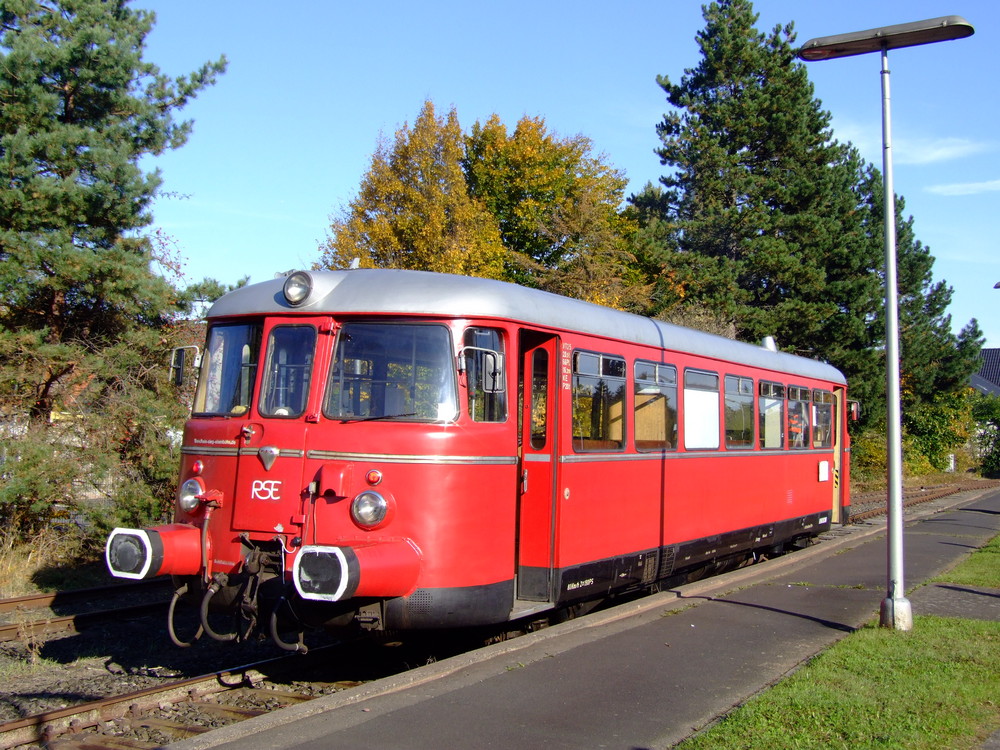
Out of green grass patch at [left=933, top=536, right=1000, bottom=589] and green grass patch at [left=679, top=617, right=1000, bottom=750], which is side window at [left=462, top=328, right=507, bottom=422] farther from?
green grass patch at [left=933, top=536, right=1000, bottom=589]

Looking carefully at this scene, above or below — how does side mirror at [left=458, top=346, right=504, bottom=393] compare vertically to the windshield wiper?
above

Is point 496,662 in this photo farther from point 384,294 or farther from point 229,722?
point 384,294

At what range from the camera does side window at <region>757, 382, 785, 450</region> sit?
516 inches

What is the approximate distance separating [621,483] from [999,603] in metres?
4.70

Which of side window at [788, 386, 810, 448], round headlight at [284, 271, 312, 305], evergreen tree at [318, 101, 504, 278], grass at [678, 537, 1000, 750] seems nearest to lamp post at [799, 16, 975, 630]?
grass at [678, 537, 1000, 750]

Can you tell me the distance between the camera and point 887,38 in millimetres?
8859

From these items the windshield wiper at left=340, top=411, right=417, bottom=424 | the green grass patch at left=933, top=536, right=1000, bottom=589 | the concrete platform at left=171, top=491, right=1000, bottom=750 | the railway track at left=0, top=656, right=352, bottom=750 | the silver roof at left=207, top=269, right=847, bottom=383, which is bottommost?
the railway track at left=0, top=656, right=352, bottom=750

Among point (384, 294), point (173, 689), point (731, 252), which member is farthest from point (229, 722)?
point (731, 252)

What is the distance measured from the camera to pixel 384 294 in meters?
7.48

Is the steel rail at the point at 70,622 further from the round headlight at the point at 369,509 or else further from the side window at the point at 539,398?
the side window at the point at 539,398

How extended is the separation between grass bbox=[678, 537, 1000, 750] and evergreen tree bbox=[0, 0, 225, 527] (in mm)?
10532

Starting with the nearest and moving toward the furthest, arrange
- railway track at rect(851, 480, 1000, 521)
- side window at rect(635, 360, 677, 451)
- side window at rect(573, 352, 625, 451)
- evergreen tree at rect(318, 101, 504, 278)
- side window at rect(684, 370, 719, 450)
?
side window at rect(573, 352, 625, 451)
side window at rect(635, 360, 677, 451)
side window at rect(684, 370, 719, 450)
railway track at rect(851, 480, 1000, 521)
evergreen tree at rect(318, 101, 504, 278)

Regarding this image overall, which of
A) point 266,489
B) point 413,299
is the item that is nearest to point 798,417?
point 413,299

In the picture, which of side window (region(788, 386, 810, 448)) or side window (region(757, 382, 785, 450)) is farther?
side window (region(788, 386, 810, 448))
